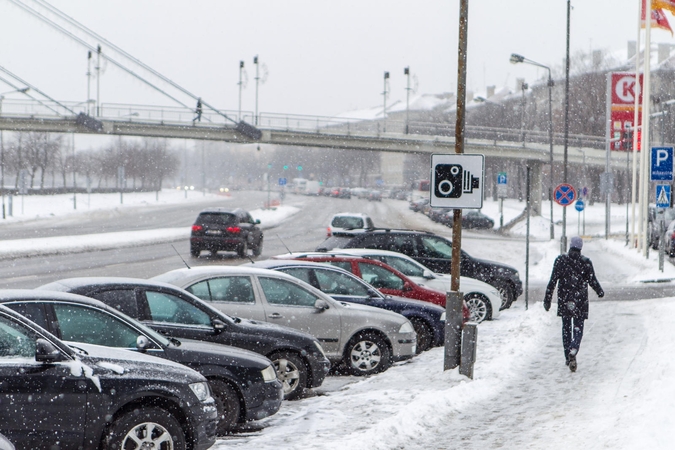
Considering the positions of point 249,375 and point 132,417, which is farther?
point 249,375

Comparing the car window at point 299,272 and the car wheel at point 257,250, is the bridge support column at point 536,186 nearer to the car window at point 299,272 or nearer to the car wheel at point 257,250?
the car wheel at point 257,250

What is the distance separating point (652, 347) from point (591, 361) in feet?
4.69

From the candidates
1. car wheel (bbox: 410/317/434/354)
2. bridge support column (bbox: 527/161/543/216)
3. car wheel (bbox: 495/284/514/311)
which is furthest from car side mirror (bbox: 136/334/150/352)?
Result: bridge support column (bbox: 527/161/543/216)

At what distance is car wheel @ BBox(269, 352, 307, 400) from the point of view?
9.77m

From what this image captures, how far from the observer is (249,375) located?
27.0 feet

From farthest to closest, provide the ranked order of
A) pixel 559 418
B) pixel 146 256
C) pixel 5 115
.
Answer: pixel 5 115, pixel 146 256, pixel 559 418

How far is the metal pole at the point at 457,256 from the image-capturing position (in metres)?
11.1

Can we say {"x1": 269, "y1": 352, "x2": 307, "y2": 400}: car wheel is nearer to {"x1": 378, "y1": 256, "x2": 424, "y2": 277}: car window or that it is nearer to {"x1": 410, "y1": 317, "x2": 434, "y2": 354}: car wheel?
{"x1": 410, "y1": 317, "x2": 434, "y2": 354}: car wheel

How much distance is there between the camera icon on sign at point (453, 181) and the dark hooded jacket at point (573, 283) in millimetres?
1547

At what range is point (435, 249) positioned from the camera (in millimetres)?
20000

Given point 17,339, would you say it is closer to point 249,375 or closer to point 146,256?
point 249,375

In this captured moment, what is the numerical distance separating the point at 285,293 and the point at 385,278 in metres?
3.84

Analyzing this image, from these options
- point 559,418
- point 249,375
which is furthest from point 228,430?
point 559,418

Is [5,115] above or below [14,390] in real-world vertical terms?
above
